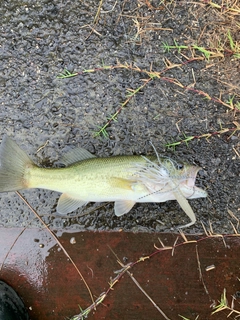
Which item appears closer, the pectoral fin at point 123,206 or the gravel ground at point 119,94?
the pectoral fin at point 123,206

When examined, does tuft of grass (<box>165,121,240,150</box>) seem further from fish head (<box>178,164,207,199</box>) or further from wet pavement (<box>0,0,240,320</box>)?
fish head (<box>178,164,207,199</box>)

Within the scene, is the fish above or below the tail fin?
below

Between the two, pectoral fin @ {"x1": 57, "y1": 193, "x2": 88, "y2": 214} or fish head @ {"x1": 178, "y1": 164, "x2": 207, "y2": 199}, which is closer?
fish head @ {"x1": 178, "y1": 164, "x2": 207, "y2": 199}

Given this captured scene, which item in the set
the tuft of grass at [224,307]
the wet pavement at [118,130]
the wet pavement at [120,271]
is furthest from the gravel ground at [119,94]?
the tuft of grass at [224,307]

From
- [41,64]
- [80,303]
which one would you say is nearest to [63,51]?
[41,64]

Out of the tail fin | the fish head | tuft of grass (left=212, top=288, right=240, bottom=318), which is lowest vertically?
tuft of grass (left=212, top=288, right=240, bottom=318)

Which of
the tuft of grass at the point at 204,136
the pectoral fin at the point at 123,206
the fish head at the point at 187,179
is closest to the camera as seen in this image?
the fish head at the point at 187,179

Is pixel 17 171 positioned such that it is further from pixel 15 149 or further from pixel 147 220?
pixel 147 220

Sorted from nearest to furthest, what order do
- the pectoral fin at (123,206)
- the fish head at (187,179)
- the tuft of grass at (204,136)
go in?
the fish head at (187,179), the pectoral fin at (123,206), the tuft of grass at (204,136)

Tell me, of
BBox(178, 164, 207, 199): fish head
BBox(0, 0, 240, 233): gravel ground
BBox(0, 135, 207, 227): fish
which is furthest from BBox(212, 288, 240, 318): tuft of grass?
BBox(178, 164, 207, 199): fish head

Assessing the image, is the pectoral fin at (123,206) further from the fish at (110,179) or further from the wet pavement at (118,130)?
the wet pavement at (118,130)
